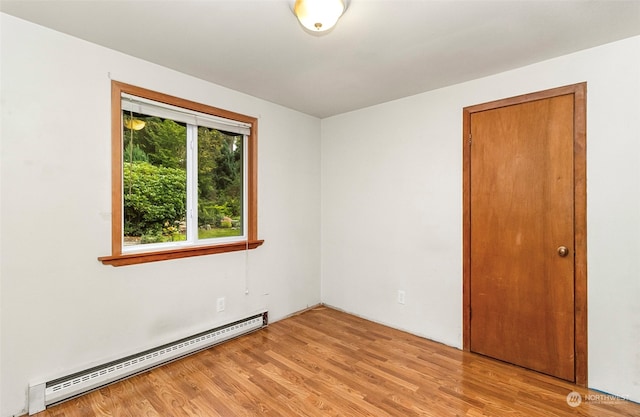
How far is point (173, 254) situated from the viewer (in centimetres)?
244

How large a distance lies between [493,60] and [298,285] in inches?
113

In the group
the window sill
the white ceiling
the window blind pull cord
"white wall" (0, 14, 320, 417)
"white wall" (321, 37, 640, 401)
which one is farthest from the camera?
the window blind pull cord

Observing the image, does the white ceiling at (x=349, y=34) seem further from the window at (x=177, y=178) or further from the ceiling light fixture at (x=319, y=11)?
the window at (x=177, y=178)

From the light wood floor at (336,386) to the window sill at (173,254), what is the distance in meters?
0.84

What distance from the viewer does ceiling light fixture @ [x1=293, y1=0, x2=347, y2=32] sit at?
4.88 ft

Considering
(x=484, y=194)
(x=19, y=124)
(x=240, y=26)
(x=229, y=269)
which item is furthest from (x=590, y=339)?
(x=19, y=124)

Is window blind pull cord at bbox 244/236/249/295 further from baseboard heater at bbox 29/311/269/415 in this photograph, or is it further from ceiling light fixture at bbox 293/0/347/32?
ceiling light fixture at bbox 293/0/347/32

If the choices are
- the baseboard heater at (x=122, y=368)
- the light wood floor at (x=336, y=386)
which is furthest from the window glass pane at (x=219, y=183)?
the light wood floor at (x=336, y=386)

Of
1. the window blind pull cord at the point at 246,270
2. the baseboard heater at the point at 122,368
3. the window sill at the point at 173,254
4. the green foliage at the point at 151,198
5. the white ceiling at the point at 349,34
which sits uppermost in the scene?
the white ceiling at the point at 349,34

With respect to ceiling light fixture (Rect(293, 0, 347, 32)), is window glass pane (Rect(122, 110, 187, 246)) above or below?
below

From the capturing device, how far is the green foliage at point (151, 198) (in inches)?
89.6

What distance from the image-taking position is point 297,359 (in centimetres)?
→ 245

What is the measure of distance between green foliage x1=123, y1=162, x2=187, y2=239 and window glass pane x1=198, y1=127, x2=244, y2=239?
0.20 m

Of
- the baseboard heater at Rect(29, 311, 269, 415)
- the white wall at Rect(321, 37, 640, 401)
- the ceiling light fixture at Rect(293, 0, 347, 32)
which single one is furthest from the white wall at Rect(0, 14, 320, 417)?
the white wall at Rect(321, 37, 640, 401)
